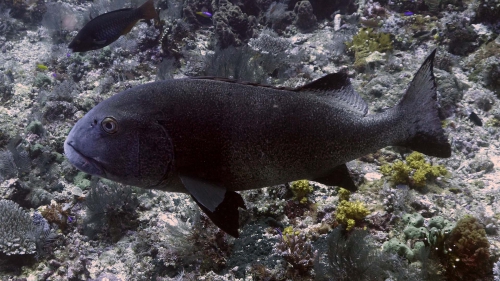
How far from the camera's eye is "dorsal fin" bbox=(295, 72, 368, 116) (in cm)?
229

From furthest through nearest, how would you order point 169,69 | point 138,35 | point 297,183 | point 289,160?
point 138,35 → point 169,69 → point 297,183 → point 289,160

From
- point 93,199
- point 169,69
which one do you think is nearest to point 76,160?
point 93,199

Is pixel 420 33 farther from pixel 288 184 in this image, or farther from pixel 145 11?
pixel 145 11

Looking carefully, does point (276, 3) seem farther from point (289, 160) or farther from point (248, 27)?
point (289, 160)

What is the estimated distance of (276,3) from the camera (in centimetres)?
1141

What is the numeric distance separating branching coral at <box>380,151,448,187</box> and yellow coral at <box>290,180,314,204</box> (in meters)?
1.28

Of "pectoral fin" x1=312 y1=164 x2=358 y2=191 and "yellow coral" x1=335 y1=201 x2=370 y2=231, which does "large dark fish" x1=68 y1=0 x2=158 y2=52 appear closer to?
"yellow coral" x1=335 y1=201 x2=370 y2=231

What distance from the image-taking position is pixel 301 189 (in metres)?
4.36

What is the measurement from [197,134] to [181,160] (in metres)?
0.20

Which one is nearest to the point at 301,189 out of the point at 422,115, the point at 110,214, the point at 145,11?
the point at 422,115

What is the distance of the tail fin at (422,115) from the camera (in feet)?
7.61

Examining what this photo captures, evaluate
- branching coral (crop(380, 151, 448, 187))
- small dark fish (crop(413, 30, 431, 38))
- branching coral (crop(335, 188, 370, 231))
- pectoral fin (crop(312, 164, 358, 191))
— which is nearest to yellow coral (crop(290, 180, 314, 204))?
branching coral (crop(335, 188, 370, 231))

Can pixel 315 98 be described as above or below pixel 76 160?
above

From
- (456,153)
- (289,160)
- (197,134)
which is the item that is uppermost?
(197,134)
